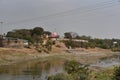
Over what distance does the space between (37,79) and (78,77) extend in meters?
10.8

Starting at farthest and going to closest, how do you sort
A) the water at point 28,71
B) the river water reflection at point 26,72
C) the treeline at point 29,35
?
the treeline at point 29,35
the water at point 28,71
the river water reflection at point 26,72

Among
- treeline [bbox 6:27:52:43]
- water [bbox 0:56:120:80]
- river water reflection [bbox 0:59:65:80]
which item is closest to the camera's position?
river water reflection [bbox 0:59:65:80]

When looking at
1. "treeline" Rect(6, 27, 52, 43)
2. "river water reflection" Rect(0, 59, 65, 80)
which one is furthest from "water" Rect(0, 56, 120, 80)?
"treeline" Rect(6, 27, 52, 43)

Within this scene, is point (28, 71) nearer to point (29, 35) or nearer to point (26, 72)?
point (26, 72)

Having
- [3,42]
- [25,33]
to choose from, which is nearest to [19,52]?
[3,42]

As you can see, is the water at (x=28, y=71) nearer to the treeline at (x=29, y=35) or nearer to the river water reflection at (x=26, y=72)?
the river water reflection at (x=26, y=72)

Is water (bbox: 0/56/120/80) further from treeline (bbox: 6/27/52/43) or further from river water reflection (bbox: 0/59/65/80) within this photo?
treeline (bbox: 6/27/52/43)

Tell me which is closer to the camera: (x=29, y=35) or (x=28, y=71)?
(x=28, y=71)

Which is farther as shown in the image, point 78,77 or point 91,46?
point 91,46

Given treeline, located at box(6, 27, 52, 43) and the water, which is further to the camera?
treeline, located at box(6, 27, 52, 43)

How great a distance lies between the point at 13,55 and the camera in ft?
304

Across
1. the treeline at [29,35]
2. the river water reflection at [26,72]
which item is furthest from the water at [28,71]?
the treeline at [29,35]

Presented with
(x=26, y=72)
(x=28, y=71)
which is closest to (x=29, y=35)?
(x=28, y=71)

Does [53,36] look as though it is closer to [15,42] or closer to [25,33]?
[25,33]
